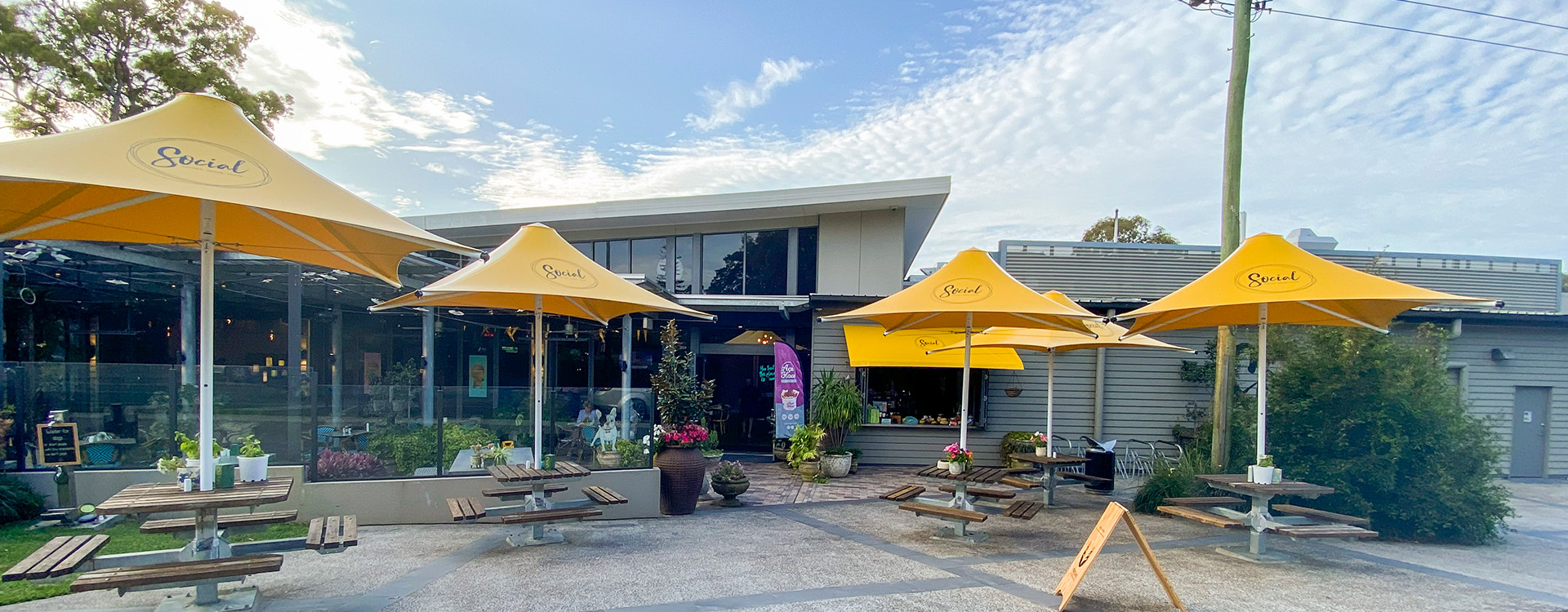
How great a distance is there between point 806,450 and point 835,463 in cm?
60

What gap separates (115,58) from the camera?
15523 mm

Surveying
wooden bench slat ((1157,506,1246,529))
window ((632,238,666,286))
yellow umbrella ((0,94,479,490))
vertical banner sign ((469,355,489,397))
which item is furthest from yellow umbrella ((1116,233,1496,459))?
vertical banner sign ((469,355,489,397))

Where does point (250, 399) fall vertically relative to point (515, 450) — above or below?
above

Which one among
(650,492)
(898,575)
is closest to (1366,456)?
(898,575)

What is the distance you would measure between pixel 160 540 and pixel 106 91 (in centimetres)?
1391

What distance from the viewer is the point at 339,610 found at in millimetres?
4742

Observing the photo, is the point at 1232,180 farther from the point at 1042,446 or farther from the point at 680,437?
the point at 680,437

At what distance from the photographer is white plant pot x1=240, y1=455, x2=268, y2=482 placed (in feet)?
16.7

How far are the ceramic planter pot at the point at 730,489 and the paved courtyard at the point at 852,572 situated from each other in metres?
0.70

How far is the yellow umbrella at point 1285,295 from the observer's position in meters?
6.38

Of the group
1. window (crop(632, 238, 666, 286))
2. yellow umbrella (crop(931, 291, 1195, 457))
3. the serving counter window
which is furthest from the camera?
window (crop(632, 238, 666, 286))

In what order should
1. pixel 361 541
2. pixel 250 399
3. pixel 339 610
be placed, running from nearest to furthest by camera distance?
pixel 339 610, pixel 361 541, pixel 250 399

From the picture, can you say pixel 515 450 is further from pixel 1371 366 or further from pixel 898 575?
pixel 1371 366

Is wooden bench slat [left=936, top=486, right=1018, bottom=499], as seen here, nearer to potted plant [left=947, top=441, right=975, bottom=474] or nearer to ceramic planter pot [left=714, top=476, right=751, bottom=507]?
potted plant [left=947, top=441, right=975, bottom=474]
